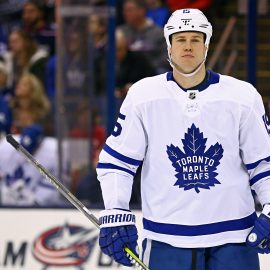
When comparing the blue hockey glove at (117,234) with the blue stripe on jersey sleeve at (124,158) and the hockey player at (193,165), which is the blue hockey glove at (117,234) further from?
the blue stripe on jersey sleeve at (124,158)

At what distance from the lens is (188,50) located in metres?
3.83

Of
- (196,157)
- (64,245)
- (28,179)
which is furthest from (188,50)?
(28,179)

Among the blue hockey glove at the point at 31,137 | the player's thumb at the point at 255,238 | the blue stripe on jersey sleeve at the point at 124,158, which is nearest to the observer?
the player's thumb at the point at 255,238

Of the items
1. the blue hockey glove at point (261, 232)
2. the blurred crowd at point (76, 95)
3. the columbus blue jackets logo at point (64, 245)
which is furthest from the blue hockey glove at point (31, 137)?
the blue hockey glove at point (261, 232)

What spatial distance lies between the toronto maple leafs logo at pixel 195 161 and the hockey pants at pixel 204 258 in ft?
0.70

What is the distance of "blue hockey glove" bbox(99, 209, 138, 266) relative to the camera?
383 centimetres

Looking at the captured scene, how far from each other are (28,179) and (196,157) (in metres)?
2.89

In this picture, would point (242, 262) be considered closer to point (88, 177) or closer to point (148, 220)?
point (148, 220)

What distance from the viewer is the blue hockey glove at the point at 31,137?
6.73 meters

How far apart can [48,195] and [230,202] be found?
2.70m

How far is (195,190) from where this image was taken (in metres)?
3.83

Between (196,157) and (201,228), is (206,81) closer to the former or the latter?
(196,157)

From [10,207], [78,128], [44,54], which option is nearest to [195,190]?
[10,207]

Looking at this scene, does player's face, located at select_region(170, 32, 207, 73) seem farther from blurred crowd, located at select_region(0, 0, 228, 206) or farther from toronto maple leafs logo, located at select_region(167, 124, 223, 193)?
blurred crowd, located at select_region(0, 0, 228, 206)
